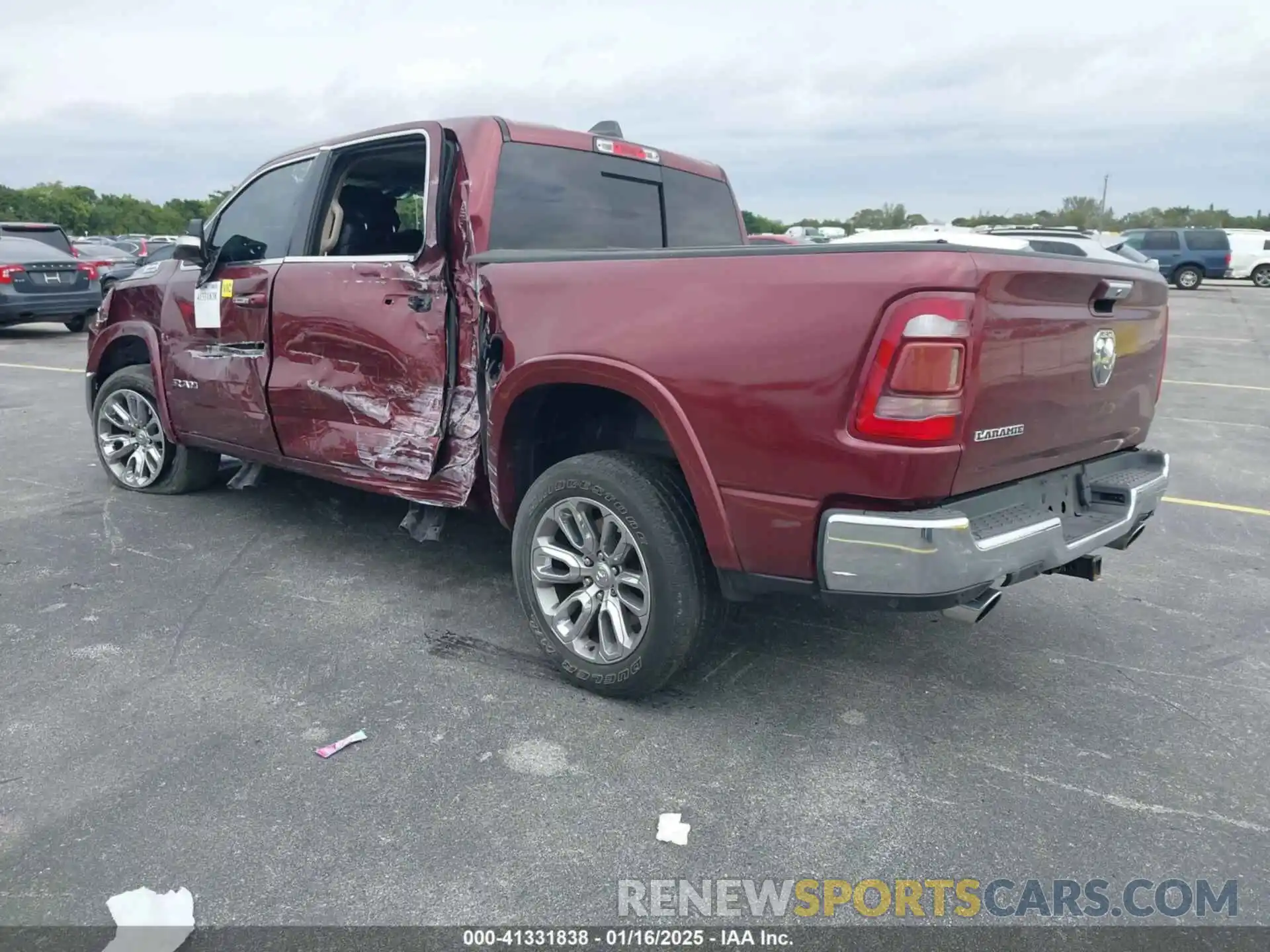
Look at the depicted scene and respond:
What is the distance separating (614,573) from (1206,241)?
105 ft

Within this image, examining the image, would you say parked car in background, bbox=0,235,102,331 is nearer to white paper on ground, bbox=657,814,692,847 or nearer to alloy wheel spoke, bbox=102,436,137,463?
alloy wheel spoke, bbox=102,436,137,463

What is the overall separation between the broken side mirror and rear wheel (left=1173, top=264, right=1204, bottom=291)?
3110 centimetres

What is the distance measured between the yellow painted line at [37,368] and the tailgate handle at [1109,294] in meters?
11.6

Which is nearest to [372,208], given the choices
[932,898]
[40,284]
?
[932,898]

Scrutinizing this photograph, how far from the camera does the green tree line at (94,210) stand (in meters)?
56.4

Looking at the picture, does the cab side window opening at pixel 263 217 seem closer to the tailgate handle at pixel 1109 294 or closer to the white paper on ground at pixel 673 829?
the white paper on ground at pixel 673 829

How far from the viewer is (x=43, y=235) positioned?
49.9 feet

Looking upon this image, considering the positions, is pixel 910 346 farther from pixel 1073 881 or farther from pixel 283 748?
pixel 283 748

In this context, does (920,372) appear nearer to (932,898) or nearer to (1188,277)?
(932,898)

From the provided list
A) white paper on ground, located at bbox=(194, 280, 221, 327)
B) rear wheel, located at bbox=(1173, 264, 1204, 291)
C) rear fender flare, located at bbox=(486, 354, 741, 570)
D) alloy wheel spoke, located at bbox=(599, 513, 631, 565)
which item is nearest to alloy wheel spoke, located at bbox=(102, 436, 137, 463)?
white paper on ground, located at bbox=(194, 280, 221, 327)

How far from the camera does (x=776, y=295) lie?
2682mm

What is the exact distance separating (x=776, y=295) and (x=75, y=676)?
9.19 ft

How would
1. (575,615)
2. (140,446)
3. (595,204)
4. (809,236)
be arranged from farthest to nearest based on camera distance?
1. (809,236)
2. (140,446)
3. (595,204)
4. (575,615)

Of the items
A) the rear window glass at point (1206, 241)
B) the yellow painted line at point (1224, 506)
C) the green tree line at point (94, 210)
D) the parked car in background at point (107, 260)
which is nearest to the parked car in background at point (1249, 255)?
the rear window glass at point (1206, 241)
